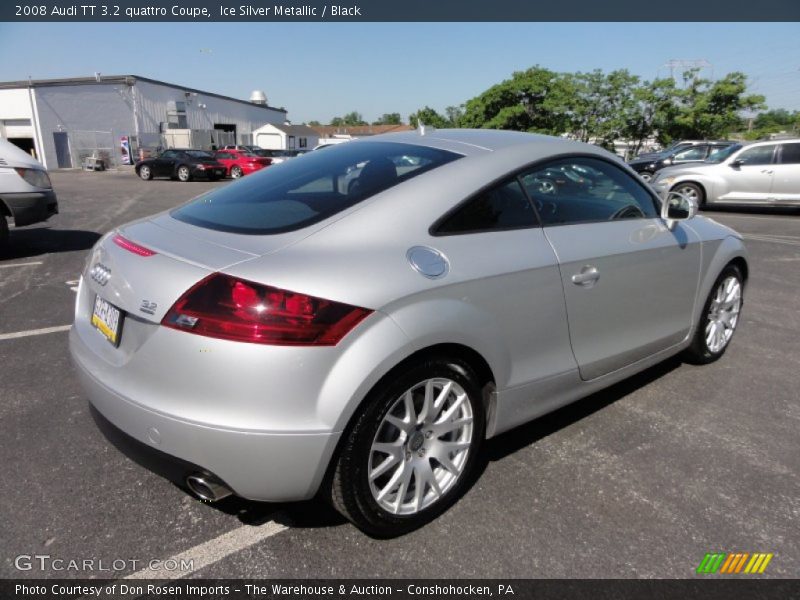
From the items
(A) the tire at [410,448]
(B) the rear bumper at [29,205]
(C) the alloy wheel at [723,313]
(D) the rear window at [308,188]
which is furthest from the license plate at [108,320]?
(B) the rear bumper at [29,205]

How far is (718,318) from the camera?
397 cm

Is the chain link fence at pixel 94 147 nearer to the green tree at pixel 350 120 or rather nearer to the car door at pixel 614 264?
the car door at pixel 614 264

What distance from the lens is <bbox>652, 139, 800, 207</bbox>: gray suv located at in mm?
12539

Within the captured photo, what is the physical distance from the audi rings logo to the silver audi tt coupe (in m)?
0.02

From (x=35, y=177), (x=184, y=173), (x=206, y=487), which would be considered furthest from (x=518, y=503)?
(x=184, y=173)

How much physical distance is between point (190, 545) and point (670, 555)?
6.15ft

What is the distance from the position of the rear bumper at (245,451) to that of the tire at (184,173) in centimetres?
2590

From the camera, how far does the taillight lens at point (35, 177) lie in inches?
285

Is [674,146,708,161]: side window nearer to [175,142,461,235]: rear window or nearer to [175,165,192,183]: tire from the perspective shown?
Result: [175,142,461,235]: rear window

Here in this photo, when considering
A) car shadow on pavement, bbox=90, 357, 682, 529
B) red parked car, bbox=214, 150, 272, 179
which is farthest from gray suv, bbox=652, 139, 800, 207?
red parked car, bbox=214, 150, 272, 179

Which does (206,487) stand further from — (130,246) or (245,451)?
(130,246)

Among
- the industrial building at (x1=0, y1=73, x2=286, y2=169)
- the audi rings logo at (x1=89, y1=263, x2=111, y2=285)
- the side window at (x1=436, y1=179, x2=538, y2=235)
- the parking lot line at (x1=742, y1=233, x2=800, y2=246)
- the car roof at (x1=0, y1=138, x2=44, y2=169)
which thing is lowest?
the parking lot line at (x1=742, y1=233, x2=800, y2=246)

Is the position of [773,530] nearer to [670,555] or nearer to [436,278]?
[670,555]

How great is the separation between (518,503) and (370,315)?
118cm
